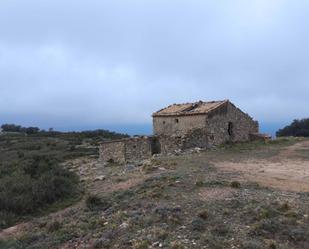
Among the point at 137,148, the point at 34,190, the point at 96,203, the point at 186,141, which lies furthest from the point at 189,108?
the point at 96,203

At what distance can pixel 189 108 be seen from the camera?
2941 cm

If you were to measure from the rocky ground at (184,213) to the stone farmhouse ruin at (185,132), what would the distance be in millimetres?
6851

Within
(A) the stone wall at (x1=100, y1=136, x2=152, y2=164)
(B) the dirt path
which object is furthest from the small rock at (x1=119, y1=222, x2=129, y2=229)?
(A) the stone wall at (x1=100, y1=136, x2=152, y2=164)

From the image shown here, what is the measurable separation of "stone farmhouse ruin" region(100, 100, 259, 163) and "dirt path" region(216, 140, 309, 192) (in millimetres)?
4153

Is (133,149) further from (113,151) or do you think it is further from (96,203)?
(96,203)

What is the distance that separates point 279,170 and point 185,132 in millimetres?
9028

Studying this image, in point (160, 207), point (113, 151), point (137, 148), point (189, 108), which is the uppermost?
point (189, 108)

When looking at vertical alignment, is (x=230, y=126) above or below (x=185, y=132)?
above

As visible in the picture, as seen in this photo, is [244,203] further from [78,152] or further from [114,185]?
[78,152]

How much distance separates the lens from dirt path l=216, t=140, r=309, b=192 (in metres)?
16.8

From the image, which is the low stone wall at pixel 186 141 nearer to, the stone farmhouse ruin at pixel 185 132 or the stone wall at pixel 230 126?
the stone farmhouse ruin at pixel 185 132

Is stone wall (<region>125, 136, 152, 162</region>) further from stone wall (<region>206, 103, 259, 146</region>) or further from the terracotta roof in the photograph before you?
stone wall (<region>206, 103, 259, 146</region>)

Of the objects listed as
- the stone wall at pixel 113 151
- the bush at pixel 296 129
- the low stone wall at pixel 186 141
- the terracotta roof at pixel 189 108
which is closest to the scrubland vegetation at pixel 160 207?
the low stone wall at pixel 186 141

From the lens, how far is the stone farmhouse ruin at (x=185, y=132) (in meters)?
27.0
